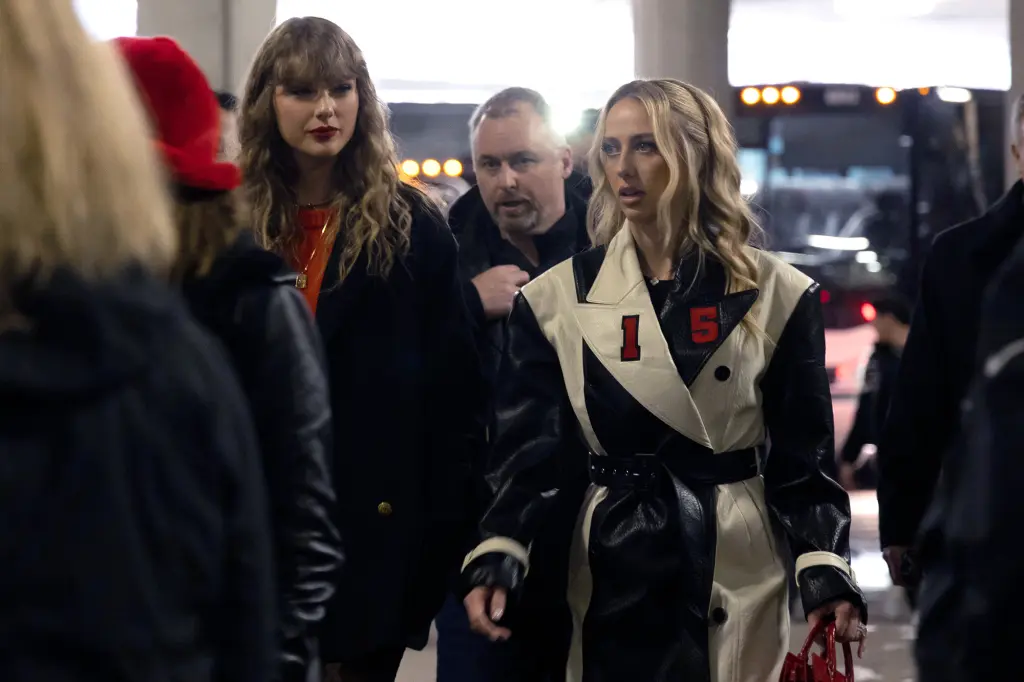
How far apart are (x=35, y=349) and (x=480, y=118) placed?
332 cm

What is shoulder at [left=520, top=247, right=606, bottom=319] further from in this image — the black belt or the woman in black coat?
the black belt

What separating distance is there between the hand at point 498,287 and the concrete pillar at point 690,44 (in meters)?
4.91

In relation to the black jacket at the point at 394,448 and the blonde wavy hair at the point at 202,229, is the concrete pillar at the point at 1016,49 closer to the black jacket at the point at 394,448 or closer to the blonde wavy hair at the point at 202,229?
the black jacket at the point at 394,448

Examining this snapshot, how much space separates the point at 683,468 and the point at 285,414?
1.19 metres

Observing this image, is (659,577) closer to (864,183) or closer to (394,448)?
(394,448)

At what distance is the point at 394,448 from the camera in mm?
3453

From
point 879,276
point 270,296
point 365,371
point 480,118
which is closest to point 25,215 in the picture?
point 270,296

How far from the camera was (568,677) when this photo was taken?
136 inches

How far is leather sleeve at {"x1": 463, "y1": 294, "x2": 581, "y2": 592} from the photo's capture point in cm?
331

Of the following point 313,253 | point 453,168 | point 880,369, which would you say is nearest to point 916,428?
point 313,253

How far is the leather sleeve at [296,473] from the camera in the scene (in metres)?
2.25

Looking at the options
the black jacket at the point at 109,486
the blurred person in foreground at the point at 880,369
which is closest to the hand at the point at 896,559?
the black jacket at the point at 109,486

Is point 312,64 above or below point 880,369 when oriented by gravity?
above

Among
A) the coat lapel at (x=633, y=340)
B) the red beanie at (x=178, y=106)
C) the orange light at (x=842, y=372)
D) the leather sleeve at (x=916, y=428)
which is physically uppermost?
the red beanie at (x=178, y=106)
